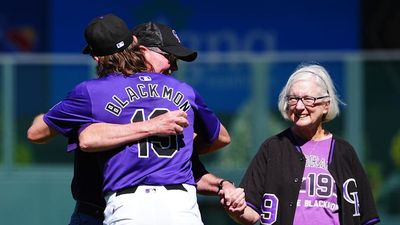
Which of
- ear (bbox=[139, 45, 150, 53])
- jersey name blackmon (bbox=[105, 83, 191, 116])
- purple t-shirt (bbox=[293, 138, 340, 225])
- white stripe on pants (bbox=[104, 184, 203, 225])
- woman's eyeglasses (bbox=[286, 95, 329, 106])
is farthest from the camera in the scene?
woman's eyeglasses (bbox=[286, 95, 329, 106])

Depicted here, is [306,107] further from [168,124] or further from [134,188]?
[134,188]

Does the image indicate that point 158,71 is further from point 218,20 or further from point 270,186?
point 218,20

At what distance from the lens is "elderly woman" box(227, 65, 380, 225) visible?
16.8 feet

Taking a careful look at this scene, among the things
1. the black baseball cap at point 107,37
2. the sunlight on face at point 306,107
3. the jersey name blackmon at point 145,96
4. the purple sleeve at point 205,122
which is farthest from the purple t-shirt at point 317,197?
the black baseball cap at point 107,37

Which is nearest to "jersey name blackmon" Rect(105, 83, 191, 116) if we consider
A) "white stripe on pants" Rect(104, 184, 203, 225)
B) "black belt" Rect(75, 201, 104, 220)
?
"white stripe on pants" Rect(104, 184, 203, 225)

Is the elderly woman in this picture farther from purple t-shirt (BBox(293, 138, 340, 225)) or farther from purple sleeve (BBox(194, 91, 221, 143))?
→ purple sleeve (BBox(194, 91, 221, 143))

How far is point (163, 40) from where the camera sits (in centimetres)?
505

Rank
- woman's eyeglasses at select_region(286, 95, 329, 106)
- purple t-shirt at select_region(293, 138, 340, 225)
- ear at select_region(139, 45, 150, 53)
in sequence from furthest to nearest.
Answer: woman's eyeglasses at select_region(286, 95, 329, 106) < purple t-shirt at select_region(293, 138, 340, 225) < ear at select_region(139, 45, 150, 53)

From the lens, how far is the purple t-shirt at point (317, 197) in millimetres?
5090

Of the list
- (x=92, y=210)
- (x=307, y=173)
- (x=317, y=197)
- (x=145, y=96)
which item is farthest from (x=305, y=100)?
(x=92, y=210)

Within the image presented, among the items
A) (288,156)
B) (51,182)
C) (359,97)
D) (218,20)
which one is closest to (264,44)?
(218,20)

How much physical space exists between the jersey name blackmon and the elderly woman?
62cm

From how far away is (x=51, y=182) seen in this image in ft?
31.9

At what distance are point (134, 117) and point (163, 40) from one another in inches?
18.2
